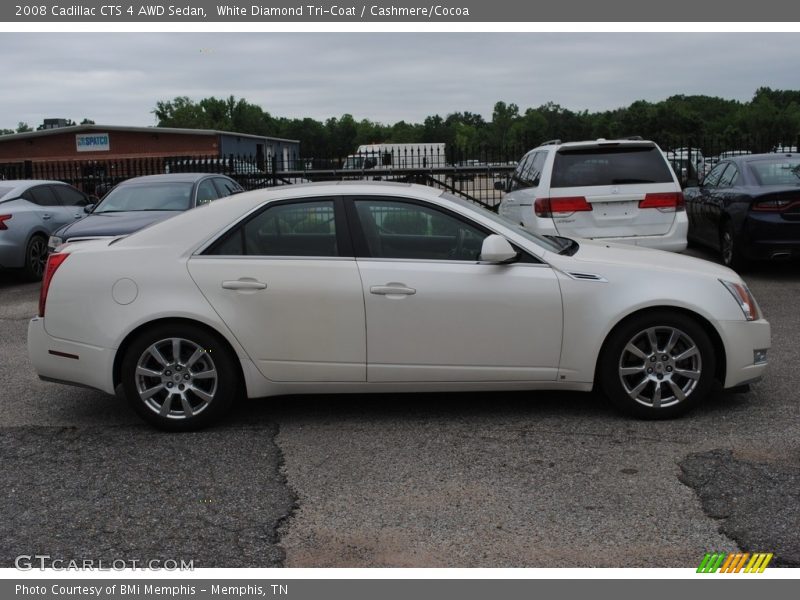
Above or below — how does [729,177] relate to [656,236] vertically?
above

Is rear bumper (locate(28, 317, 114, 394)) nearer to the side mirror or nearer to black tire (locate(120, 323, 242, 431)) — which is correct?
black tire (locate(120, 323, 242, 431))

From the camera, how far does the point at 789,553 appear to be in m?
3.66

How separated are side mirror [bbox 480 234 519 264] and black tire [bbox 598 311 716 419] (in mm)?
846

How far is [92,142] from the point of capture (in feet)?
201

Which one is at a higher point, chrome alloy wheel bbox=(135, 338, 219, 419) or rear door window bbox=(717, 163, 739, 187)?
rear door window bbox=(717, 163, 739, 187)

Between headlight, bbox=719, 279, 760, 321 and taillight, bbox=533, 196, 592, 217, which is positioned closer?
headlight, bbox=719, 279, 760, 321

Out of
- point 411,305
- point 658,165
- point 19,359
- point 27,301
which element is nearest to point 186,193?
point 27,301

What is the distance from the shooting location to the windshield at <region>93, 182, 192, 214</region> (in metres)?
11.5

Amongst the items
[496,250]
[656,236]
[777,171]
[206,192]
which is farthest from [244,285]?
[777,171]

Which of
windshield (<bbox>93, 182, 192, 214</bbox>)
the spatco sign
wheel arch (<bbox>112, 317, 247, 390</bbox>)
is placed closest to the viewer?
wheel arch (<bbox>112, 317, 247, 390</bbox>)

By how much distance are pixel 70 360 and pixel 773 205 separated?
28.5 feet

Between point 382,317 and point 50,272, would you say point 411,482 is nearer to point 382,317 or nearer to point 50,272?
point 382,317

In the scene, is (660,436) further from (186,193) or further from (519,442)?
(186,193)

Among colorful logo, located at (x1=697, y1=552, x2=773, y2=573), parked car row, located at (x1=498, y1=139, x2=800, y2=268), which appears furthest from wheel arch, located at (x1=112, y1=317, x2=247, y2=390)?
parked car row, located at (x1=498, y1=139, x2=800, y2=268)
